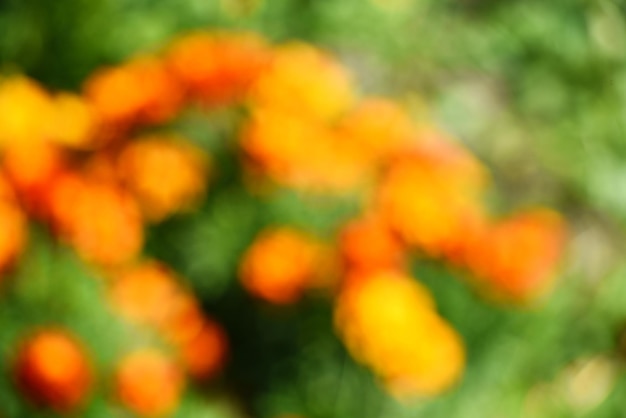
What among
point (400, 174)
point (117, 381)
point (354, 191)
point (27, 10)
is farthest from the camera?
point (27, 10)

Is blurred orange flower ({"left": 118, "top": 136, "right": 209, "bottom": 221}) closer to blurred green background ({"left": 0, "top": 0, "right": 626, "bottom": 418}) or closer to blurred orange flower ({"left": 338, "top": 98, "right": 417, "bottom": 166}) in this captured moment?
blurred green background ({"left": 0, "top": 0, "right": 626, "bottom": 418})

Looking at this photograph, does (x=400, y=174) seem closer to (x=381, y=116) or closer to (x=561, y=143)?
(x=381, y=116)

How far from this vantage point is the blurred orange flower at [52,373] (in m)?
0.92

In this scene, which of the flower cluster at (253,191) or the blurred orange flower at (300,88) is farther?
the blurred orange flower at (300,88)

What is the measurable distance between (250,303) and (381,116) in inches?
10.1

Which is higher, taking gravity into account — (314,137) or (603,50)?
(314,137)

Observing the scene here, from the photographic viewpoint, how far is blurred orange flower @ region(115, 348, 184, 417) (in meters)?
0.96

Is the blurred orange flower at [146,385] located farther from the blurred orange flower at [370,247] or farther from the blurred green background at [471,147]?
the blurred orange flower at [370,247]

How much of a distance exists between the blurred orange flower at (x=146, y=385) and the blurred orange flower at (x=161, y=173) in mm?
222

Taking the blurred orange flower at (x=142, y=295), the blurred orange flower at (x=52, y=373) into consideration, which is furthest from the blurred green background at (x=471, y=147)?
the blurred orange flower at (x=52, y=373)

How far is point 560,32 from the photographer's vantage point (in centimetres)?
161

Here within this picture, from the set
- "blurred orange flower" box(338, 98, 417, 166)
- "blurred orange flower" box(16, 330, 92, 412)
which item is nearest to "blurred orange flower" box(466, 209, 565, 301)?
"blurred orange flower" box(338, 98, 417, 166)

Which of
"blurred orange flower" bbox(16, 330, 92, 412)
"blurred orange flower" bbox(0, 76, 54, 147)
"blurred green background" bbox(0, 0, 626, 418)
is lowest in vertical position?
"blurred green background" bbox(0, 0, 626, 418)

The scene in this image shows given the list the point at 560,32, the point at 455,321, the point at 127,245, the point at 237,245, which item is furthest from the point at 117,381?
the point at 560,32
